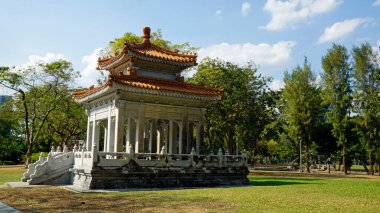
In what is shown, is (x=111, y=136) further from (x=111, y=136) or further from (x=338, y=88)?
(x=338, y=88)

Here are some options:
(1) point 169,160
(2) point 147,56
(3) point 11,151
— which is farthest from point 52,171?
(3) point 11,151

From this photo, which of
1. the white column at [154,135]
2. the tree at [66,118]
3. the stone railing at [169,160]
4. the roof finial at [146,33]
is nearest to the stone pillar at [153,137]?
the white column at [154,135]

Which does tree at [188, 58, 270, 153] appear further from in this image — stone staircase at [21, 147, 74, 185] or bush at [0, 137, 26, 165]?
bush at [0, 137, 26, 165]

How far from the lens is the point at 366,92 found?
44031 millimetres

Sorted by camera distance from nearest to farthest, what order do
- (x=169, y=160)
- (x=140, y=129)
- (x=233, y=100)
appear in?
(x=169, y=160) → (x=140, y=129) → (x=233, y=100)

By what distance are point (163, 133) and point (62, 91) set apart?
19.5m

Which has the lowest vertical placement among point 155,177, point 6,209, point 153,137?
point 6,209

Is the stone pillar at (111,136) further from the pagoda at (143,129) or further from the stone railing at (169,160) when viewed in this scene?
the stone railing at (169,160)

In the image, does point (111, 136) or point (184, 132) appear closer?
point (111, 136)

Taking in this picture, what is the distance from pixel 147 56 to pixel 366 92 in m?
31.3

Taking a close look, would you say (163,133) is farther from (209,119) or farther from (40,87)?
(40,87)

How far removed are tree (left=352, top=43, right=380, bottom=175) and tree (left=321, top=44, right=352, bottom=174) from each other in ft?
3.83

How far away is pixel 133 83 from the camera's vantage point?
2098 cm

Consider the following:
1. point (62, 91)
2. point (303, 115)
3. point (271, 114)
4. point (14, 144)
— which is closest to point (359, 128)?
point (303, 115)
